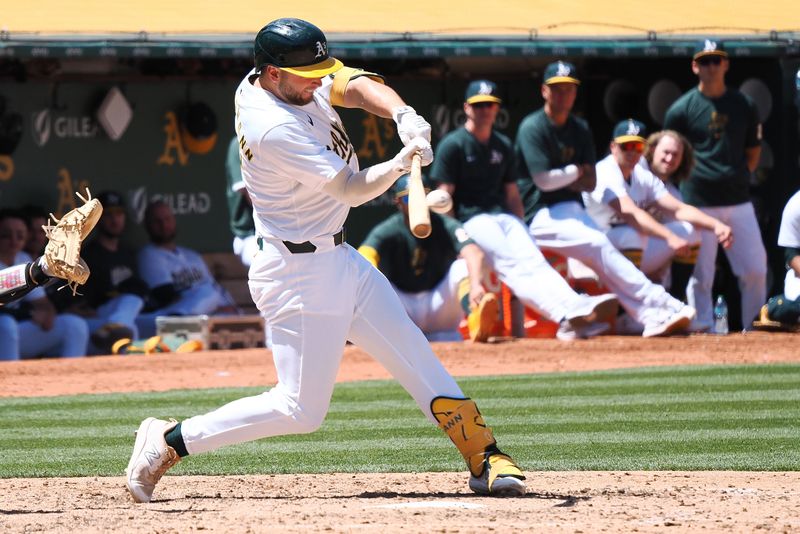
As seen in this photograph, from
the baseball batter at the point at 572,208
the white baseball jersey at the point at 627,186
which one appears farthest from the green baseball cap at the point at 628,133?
the baseball batter at the point at 572,208

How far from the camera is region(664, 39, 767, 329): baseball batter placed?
11062 millimetres

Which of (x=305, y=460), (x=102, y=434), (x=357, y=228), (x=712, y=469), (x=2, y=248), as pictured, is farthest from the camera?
(x=357, y=228)

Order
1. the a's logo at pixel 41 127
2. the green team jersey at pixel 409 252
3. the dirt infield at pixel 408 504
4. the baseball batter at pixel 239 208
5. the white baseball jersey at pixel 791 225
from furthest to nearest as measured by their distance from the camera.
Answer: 1. the a's logo at pixel 41 127
2. the baseball batter at pixel 239 208
3. the green team jersey at pixel 409 252
4. the white baseball jersey at pixel 791 225
5. the dirt infield at pixel 408 504

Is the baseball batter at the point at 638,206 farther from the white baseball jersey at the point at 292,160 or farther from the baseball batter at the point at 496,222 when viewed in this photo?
the white baseball jersey at the point at 292,160

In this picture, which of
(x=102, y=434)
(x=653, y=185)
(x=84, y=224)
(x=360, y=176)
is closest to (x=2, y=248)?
(x=102, y=434)

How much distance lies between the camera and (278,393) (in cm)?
493

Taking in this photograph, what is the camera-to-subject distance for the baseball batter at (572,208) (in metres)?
10.2

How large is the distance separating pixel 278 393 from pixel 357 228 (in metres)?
8.35

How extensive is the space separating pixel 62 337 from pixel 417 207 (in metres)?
6.64

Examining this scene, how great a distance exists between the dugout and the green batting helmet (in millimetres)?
5752

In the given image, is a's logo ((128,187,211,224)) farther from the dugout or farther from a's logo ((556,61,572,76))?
a's logo ((556,61,572,76))

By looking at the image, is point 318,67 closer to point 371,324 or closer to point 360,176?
point 360,176

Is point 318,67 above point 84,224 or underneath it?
above

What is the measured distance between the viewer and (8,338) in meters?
10.1
